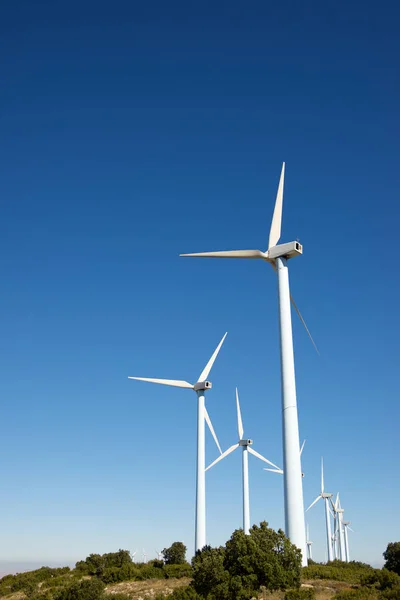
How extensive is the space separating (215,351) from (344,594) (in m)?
52.3

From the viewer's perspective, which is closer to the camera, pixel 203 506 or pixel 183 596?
pixel 183 596

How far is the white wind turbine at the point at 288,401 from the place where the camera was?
44375 millimetres

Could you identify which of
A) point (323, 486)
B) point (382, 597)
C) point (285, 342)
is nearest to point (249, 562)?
point (382, 597)

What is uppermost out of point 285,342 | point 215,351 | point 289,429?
point 215,351

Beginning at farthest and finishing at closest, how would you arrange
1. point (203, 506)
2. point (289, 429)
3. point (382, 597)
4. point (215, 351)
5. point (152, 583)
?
1. point (215, 351)
2. point (203, 506)
3. point (152, 583)
4. point (289, 429)
5. point (382, 597)

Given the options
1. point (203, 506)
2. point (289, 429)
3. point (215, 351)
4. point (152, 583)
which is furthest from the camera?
point (215, 351)

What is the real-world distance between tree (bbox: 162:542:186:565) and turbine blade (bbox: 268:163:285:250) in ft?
→ 205

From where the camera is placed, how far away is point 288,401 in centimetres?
4706

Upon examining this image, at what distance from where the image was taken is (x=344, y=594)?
4472cm

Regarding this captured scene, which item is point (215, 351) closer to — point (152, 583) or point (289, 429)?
point (152, 583)

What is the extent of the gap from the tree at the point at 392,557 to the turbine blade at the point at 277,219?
43.4 m

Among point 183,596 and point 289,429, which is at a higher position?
point 289,429

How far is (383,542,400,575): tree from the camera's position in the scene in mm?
68812

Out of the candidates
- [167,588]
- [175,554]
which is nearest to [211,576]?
[167,588]
